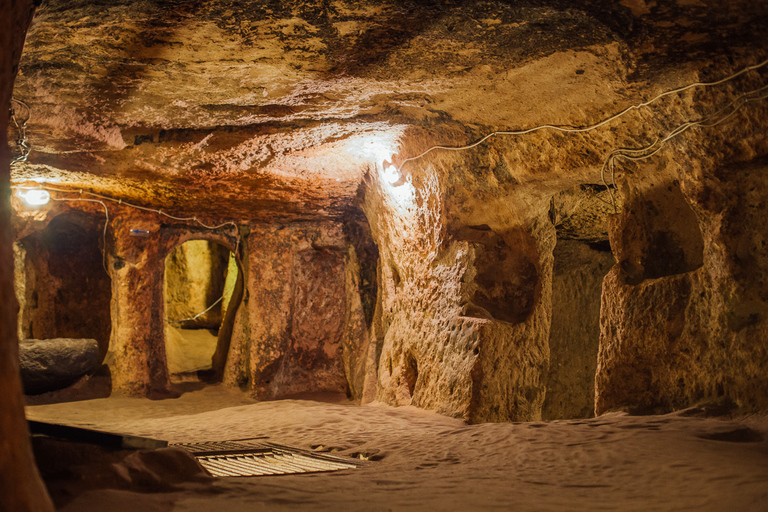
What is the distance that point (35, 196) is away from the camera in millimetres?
7250

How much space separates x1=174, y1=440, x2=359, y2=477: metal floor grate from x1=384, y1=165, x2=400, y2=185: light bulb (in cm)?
291

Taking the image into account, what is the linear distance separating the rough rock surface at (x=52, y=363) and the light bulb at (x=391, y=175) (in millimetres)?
4541

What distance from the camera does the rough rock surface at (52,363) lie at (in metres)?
7.27

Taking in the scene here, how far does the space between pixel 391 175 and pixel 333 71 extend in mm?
2201

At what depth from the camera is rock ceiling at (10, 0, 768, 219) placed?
3037 mm

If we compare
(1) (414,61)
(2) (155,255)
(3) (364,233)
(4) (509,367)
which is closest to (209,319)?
(2) (155,255)

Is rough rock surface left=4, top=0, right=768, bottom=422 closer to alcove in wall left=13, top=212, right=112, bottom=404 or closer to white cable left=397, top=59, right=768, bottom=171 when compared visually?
white cable left=397, top=59, right=768, bottom=171

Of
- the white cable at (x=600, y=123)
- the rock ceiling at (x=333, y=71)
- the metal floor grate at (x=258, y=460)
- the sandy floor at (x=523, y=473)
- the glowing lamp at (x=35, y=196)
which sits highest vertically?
the rock ceiling at (x=333, y=71)

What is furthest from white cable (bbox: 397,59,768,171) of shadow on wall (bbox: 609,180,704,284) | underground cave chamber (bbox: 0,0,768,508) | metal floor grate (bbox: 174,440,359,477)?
metal floor grate (bbox: 174,440,359,477)

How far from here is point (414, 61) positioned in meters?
3.80

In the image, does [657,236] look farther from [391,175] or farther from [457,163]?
[391,175]

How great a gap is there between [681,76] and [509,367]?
261cm

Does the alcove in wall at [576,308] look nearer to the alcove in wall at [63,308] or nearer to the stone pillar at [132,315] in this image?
the stone pillar at [132,315]

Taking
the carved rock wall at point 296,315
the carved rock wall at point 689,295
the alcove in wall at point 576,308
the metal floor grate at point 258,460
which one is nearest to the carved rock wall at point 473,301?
the alcove in wall at point 576,308
